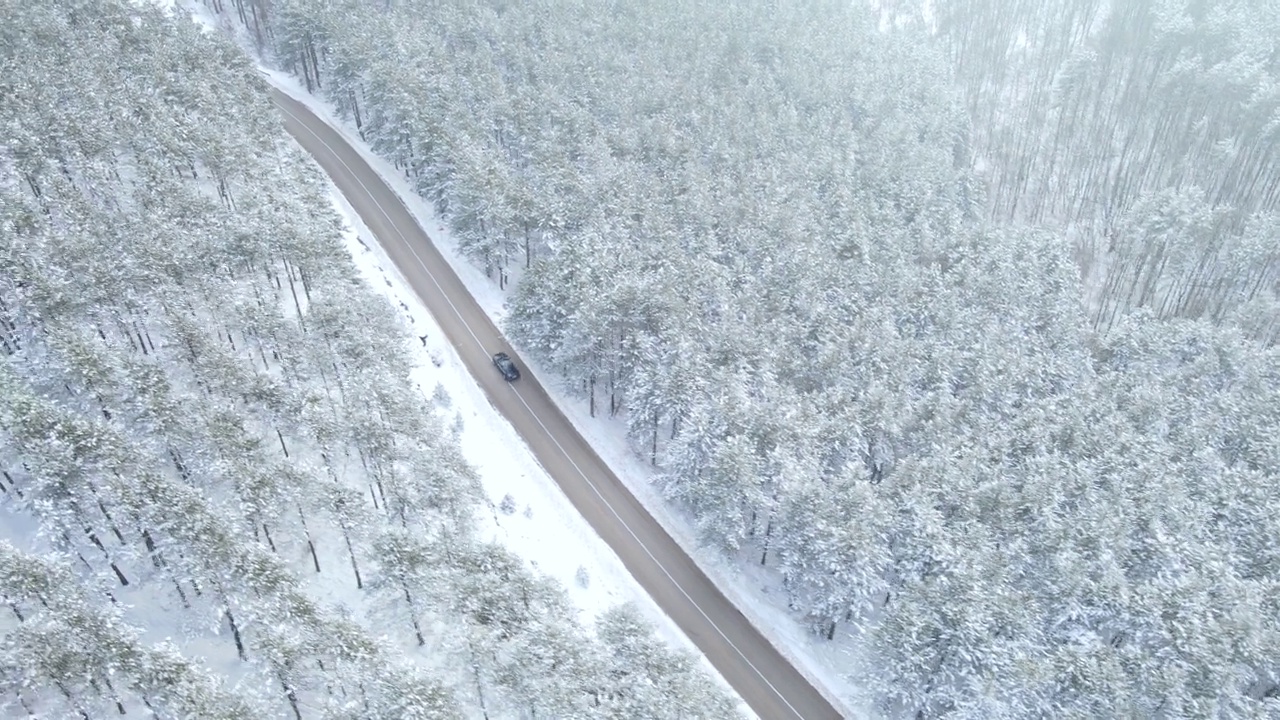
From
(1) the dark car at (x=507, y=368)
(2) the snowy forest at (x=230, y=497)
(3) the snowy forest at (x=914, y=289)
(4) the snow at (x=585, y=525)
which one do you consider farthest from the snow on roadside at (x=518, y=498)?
(3) the snowy forest at (x=914, y=289)

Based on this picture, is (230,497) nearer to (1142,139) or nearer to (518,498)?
(518,498)

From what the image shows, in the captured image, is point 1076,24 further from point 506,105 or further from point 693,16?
point 506,105

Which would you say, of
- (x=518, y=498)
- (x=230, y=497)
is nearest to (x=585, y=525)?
(x=518, y=498)

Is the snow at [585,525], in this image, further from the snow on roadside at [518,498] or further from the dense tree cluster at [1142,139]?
the dense tree cluster at [1142,139]

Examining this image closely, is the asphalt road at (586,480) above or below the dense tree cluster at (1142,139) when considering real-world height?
below

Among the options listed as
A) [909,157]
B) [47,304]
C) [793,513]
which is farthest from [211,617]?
[909,157]

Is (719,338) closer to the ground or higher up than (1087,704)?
higher up
